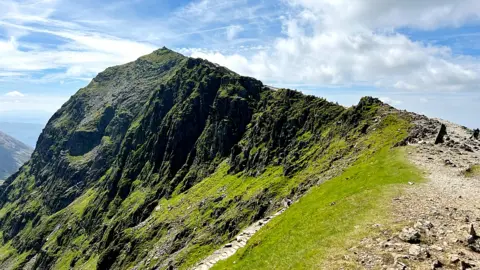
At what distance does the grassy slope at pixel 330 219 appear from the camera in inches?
1435

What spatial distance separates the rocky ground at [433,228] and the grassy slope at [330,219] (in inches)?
86.4

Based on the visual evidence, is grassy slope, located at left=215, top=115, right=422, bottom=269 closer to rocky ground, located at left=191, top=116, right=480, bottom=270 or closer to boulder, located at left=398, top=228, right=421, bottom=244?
rocky ground, located at left=191, top=116, right=480, bottom=270

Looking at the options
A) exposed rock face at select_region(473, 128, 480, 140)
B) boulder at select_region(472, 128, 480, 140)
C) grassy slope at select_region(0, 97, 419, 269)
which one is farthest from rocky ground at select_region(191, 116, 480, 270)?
exposed rock face at select_region(473, 128, 480, 140)

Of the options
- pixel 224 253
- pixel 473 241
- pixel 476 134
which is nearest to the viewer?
pixel 473 241

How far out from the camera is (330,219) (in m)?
44.3

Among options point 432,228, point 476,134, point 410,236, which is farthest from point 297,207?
point 476,134

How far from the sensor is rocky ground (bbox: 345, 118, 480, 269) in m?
28.9

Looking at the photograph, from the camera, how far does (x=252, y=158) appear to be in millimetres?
171625

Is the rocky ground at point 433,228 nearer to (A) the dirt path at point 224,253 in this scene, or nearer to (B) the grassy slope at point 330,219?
(B) the grassy slope at point 330,219

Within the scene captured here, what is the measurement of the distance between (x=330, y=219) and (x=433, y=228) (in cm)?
1285

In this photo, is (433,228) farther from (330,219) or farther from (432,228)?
(330,219)

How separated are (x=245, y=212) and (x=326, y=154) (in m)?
31.9

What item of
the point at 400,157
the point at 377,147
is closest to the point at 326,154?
the point at 377,147

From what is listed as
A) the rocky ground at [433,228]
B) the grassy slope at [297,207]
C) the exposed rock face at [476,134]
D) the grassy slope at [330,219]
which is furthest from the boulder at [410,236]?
the exposed rock face at [476,134]
